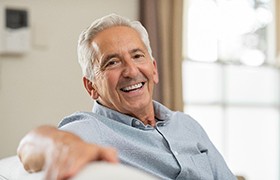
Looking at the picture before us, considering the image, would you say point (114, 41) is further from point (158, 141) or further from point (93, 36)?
point (158, 141)

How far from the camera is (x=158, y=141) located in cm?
181

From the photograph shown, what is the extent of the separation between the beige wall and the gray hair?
57.4 inches

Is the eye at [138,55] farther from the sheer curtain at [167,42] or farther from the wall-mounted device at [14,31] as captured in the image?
the sheer curtain at [167,42]

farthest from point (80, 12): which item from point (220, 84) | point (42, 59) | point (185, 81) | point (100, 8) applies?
Answer: point (220, 84)

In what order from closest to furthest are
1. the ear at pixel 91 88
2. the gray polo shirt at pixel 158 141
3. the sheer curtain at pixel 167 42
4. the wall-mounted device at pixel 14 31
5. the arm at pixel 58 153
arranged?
the arm at pixel 58 153, the gray polo shirt at pixel 158 141, the ear at pixel 91 88, the wall-mounted device at pixel 14 31, the sheer curtain at pixel 167 42

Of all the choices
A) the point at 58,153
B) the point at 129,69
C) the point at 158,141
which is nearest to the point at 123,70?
the point at 129,69

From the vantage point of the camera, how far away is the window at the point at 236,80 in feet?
13.9

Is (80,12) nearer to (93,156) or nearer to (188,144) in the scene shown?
(188,144)

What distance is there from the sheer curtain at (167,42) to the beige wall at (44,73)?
0.36m

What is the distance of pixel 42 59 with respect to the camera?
3.42 metres

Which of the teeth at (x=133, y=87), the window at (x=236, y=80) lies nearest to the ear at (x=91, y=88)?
the teeth at (x=133, y=87)

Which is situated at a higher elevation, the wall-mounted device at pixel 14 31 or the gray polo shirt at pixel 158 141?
the wall-mounted device at pixel 14 31

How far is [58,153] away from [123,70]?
1051mm

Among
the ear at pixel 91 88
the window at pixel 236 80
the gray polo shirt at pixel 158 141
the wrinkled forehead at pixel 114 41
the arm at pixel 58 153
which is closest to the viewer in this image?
the arm at pixel 58 153
